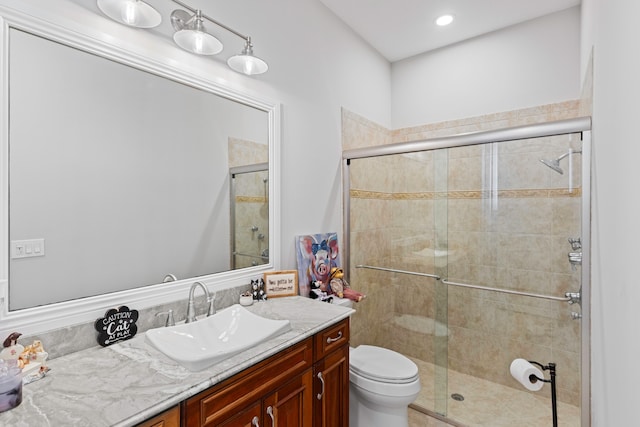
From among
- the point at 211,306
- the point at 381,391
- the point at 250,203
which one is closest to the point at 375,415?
the point at 381,391

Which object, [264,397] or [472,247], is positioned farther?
[472,247]

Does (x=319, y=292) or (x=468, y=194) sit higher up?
(x=468, y=194)

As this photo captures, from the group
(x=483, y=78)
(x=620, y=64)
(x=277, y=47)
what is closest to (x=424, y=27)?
(x=483, y=78)

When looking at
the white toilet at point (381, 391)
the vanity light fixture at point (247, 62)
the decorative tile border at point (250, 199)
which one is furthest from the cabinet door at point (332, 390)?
the vanity light fixture at point (247, 62)

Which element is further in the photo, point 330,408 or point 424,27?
point 424,27

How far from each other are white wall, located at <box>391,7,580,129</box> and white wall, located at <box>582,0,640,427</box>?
114 centimetres

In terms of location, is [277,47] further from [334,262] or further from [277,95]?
[334,262]

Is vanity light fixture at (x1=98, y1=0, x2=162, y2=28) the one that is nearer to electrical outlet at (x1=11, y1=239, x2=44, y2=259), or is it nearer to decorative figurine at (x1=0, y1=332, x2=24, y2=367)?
electrical outlet at (x1=11, y1=239, x2=44, y2=259)

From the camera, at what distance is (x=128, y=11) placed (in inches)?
49.1

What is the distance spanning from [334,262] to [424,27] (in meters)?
2.10

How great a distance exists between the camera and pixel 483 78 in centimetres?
287

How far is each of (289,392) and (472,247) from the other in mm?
1611

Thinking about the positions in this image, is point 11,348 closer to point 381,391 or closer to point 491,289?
point 381,391

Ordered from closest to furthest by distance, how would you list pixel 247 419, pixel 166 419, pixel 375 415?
pixel 166 419 → pixel 247 419 → pixel 375 415
